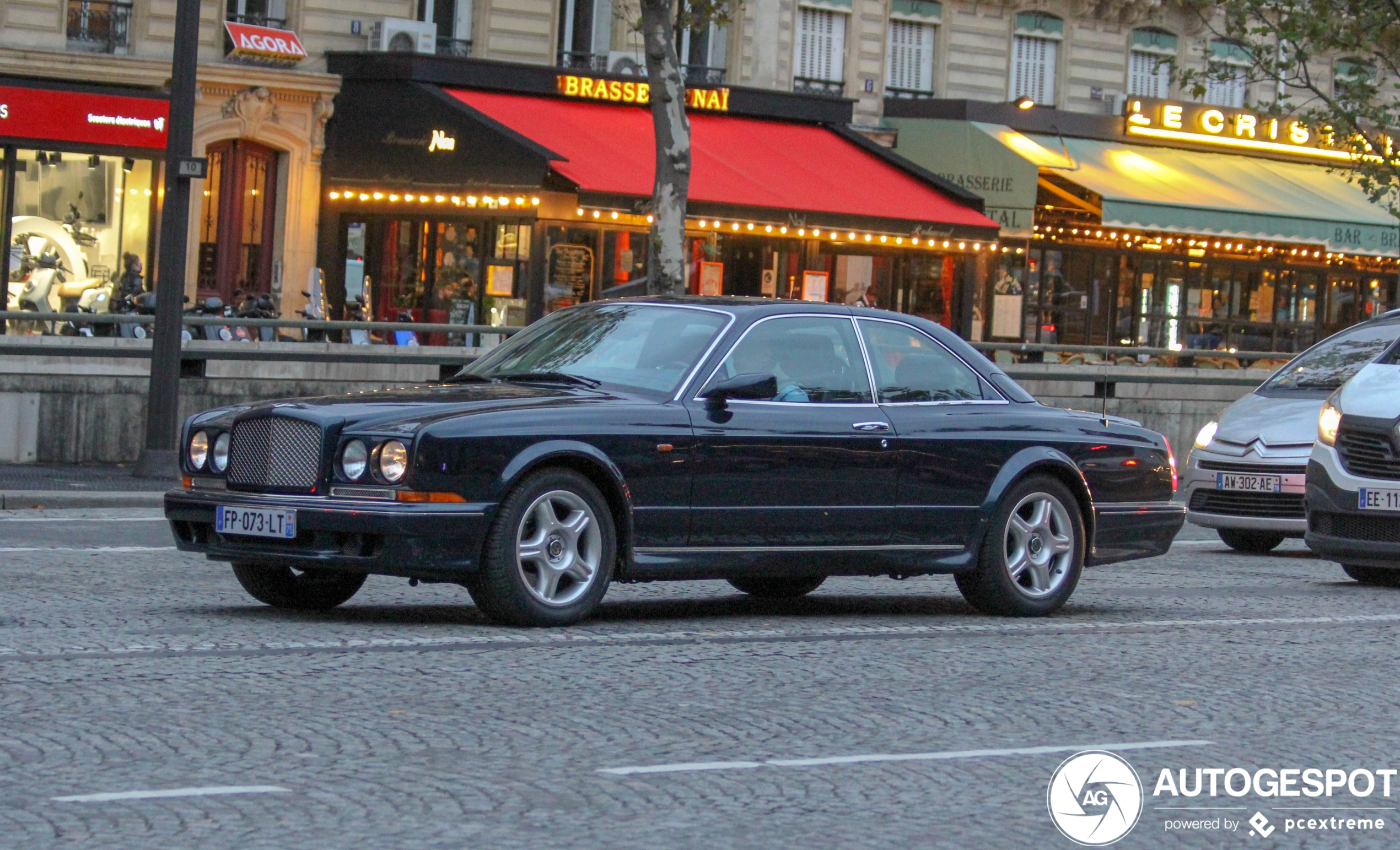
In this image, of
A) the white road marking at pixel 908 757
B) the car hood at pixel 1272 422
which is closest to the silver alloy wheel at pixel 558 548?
the white road marking at pixel 908 757

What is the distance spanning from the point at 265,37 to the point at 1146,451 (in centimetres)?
1971

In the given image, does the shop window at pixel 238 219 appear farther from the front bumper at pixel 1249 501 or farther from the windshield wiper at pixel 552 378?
the windshield wiper at pixel 552 378

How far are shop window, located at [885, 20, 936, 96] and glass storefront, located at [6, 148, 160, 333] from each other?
12618 mm

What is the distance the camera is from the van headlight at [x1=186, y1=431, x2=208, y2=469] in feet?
29.6

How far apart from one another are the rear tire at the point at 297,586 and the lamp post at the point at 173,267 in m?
8.92

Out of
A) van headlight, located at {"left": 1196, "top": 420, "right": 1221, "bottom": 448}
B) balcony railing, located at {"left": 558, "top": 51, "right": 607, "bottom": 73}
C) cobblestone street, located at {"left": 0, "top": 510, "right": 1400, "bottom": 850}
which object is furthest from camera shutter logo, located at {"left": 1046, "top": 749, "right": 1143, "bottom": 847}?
balcony railing, located at {"left": 558, "top": 51, "right": 607, "bottom": 73}

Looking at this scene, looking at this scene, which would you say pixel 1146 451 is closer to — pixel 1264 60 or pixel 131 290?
pixel 131 290

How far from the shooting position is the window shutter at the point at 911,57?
34.7 meters

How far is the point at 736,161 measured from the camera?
30.0 meters

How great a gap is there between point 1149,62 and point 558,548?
102ft

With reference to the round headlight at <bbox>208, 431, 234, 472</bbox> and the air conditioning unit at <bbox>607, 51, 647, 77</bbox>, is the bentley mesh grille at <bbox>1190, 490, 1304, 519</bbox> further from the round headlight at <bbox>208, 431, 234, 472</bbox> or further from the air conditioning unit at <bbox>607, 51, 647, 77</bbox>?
the air conditioning unit at <bbox>607, 51, 647, 77</bbox>

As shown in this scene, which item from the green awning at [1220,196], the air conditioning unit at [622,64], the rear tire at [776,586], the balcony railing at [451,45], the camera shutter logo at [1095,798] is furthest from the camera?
the green awning at [1220,196]

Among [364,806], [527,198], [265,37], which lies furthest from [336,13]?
[364,806]

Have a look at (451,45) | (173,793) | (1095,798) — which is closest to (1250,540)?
(1095,798)
